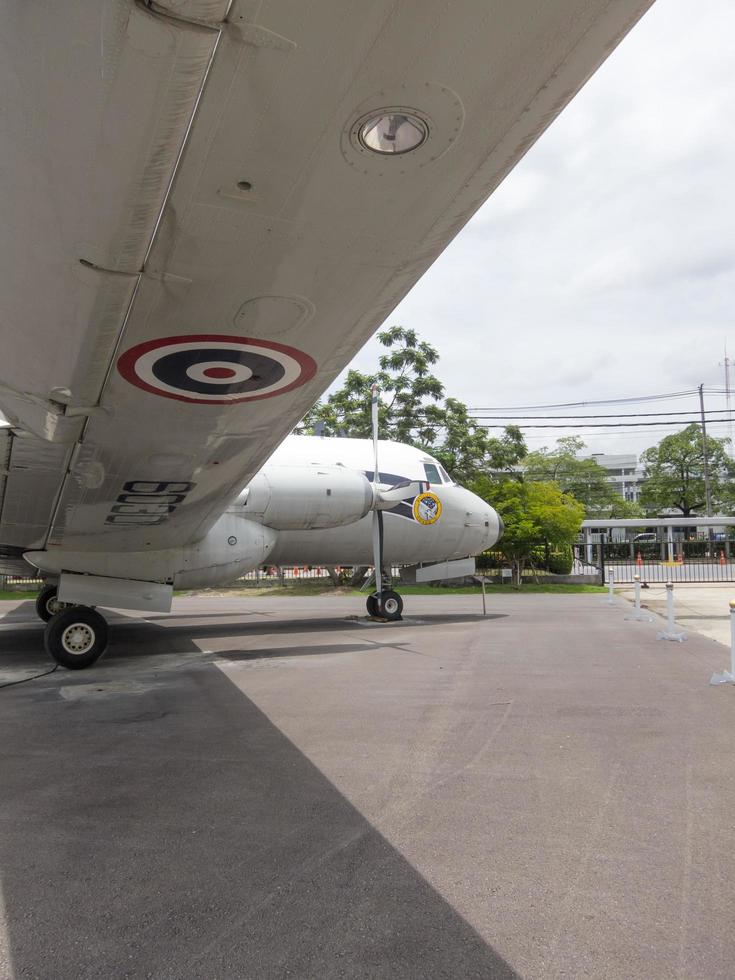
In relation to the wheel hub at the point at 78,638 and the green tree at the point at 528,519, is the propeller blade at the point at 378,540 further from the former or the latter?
the green tree at the point at 528,519

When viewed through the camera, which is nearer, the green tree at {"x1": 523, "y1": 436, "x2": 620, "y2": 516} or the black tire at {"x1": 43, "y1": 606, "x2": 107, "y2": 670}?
the black tire at {"x1": 43, "y1": 606, "x2": 107, "y2": 670}

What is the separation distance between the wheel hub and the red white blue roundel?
6.02 metres

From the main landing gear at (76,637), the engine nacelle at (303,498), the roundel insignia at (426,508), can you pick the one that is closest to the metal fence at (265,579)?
the roundel insignia at (426,508)

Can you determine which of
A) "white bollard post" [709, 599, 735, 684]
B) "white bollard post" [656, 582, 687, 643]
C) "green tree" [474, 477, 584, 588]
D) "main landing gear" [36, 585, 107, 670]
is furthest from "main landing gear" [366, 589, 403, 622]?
"green tree" [474, 477, 584, 588]

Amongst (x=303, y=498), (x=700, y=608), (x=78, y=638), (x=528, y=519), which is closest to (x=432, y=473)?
(x=303, y=498)

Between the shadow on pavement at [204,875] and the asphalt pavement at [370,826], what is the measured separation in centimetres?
1

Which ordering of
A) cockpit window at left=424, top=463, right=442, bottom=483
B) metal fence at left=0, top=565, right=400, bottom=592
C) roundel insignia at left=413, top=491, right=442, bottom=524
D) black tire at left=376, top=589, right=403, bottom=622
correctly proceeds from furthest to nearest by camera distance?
metal fence at left=0, top=565, right=400, bottom=592 → cockpit window at left=424, top=463, right=442, bottom=483 → black tire at left=376, top=589, right=403, bottom=622 → roundel insignia at left=413, top=491, right=442, bottom=524

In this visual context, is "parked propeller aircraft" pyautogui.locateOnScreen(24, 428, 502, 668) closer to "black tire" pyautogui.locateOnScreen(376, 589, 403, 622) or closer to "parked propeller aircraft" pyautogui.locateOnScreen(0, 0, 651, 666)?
"black tire" pyautogui.locateOnScreen(376, 589, 403, 622)

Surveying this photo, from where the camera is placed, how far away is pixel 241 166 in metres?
2.08

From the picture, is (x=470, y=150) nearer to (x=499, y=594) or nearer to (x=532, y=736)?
(x=532, y=736)

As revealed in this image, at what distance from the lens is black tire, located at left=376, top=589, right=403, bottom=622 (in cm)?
1428

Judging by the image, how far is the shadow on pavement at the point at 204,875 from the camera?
2.41 m

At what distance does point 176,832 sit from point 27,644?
9355 mm

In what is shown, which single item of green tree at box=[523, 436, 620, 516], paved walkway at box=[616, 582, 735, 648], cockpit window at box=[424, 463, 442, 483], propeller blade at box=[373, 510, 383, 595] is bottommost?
paved walkway at box=[616, 582, 735, 648]
